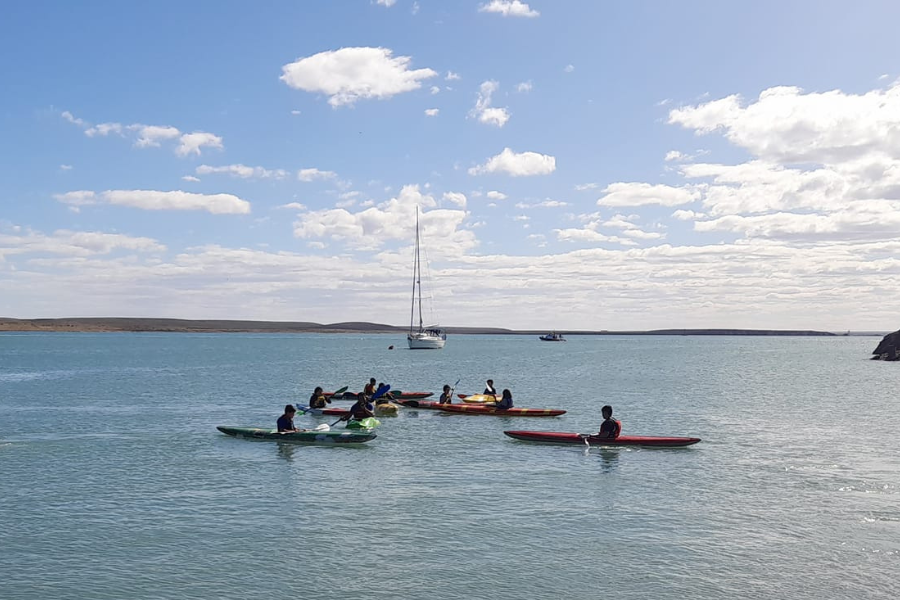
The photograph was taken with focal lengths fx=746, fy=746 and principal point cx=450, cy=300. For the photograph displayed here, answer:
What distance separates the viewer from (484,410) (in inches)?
1789

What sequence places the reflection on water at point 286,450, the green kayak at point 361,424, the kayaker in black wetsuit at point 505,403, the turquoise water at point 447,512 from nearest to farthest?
the turquoise water at point 447,512 → the reflection on water at point 286,450 → the green kayak at point 361,424 → the kayaker in black wetsuit at point 505,403

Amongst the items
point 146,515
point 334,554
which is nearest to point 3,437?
→ point 146,515

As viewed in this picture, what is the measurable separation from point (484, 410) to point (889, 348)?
363 feet

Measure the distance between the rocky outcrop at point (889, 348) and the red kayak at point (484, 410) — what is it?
103 meters

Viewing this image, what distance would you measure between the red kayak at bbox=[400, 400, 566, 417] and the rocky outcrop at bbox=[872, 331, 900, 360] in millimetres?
103178

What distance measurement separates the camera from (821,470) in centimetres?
2838

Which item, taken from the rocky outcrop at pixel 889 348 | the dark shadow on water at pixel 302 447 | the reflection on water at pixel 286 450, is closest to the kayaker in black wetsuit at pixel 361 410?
the dark shadow on water at pixel 302 447

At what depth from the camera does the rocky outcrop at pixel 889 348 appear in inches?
4902

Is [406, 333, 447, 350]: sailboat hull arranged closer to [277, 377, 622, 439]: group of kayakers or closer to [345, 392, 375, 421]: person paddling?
[277, 377, 622, 439]: group of kayakers

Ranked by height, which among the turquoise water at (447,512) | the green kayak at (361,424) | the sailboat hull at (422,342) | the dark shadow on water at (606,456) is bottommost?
the turquoise water at (447,512)

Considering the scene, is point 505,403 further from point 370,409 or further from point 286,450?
point 286,450

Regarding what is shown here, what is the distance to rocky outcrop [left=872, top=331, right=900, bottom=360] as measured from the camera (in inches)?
4902

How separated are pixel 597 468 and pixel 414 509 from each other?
9.37 m

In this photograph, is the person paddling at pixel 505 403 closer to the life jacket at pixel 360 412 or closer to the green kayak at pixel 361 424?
the life jacket at pixel 360 412
